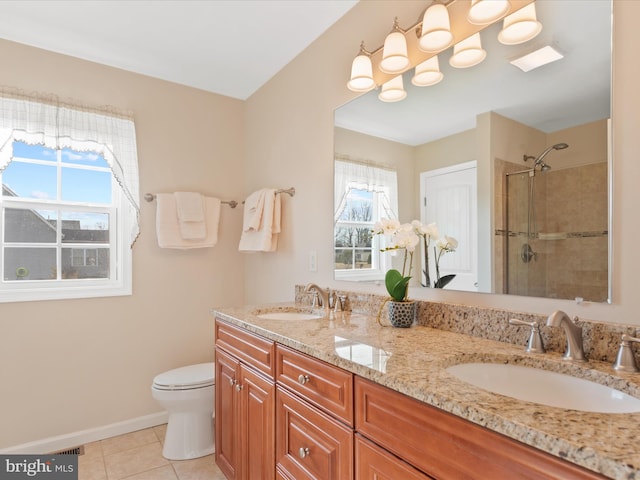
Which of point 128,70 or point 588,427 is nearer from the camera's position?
point 588,427

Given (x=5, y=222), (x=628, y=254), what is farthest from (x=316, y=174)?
(x=5, y=222)

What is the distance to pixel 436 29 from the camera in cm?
139

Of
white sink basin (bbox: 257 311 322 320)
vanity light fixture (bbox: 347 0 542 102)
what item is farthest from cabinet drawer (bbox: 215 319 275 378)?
vanity light fixture (bbox: 347 0 542 102)

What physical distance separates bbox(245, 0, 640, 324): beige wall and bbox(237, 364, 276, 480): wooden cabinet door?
0.69 metres

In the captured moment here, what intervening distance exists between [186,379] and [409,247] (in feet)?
5.18

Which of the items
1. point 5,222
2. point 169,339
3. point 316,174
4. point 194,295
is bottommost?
point 169,339

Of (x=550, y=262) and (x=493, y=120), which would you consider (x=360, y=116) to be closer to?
(x=493, y=120)

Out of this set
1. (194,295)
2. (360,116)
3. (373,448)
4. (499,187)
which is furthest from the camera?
(194,295)

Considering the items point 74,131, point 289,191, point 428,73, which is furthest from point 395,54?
point 74,131

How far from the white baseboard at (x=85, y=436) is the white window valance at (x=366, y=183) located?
76.8 inches

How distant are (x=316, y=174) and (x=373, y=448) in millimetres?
1576

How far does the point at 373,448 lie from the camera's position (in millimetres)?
968

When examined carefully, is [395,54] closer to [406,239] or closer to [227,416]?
[406,239]

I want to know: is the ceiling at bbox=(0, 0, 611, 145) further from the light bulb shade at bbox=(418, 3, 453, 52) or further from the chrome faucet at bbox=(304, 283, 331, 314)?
the chrome faucet at bbox=(304, 283, 331, 314)
